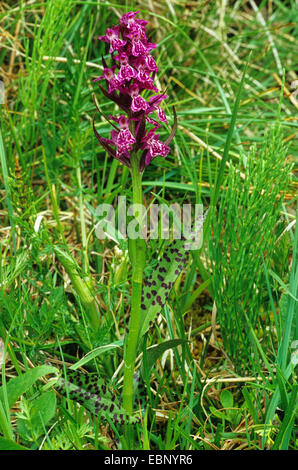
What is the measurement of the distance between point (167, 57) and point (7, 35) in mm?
637

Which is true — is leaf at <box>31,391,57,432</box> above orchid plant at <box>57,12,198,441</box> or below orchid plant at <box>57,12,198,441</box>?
below

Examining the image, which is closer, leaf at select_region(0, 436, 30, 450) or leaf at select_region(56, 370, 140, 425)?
leaf at select_region(0, 436, 30, 450)

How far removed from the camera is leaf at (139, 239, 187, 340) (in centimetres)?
128

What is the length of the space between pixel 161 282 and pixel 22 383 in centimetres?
40

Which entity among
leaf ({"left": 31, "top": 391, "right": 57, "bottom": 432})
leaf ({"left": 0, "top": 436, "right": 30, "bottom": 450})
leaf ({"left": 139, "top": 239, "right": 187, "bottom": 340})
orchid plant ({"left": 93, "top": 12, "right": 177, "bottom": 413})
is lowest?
leaf ({"left": 0, "top": 436, "right": 30, "bottom": 450})


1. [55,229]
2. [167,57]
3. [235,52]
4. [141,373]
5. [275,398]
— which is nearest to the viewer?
[275,398]

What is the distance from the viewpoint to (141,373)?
1.34m

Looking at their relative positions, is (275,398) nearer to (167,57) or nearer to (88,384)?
(88,384)

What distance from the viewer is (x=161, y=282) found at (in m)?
1.31

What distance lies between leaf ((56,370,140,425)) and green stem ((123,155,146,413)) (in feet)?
0.13

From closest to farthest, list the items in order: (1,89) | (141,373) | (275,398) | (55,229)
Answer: (275,398) < (141,373) < (55,229) < (1,89)

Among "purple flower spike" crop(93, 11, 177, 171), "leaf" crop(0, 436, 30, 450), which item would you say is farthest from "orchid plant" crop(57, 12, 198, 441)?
"leaf" crop(0, 436, 30, 450)

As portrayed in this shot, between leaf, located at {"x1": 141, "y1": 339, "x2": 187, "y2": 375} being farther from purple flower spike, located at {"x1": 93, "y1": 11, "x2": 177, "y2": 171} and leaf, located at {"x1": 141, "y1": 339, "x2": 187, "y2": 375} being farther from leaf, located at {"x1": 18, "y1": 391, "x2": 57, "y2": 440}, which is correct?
purple flower spike, located at {"x1": 93, "y1": 11, "x2": 177, "y2": 171}

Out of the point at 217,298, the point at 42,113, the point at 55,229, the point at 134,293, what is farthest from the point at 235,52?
the point at 134,293
